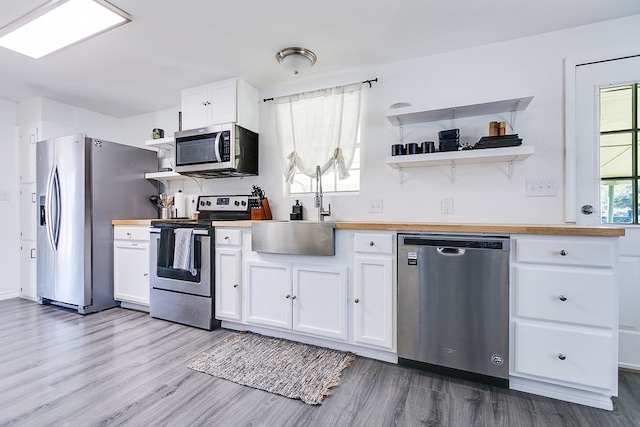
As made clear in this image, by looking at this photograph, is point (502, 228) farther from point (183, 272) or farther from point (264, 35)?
point (183, 272)

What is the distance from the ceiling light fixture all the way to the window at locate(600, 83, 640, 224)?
2148 mm

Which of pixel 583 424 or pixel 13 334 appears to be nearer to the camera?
pixel 583 424

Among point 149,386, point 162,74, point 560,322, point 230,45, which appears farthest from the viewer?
point 162,74

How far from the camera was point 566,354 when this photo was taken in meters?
1.57

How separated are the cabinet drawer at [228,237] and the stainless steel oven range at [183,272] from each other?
0.06 metres

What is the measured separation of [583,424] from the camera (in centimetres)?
143

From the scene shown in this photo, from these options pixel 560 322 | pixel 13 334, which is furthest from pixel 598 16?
pixel 13 334

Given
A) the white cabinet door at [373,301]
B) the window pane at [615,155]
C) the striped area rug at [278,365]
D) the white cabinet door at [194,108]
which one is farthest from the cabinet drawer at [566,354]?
the white cabinet door at [194,108]

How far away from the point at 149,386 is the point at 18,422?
552mm

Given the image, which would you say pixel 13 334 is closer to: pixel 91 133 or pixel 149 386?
pixel 149 386

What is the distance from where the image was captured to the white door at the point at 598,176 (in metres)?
1.95

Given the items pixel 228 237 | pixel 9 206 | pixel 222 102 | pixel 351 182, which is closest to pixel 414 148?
pixel 351 182

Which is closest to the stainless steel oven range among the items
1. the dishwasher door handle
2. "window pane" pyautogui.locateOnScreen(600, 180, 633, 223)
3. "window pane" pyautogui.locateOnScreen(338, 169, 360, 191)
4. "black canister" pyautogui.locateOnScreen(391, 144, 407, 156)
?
"window pane" pyautogui.locateOnScreen(338, 169, 360, 191)

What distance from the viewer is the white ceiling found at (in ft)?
6.26
